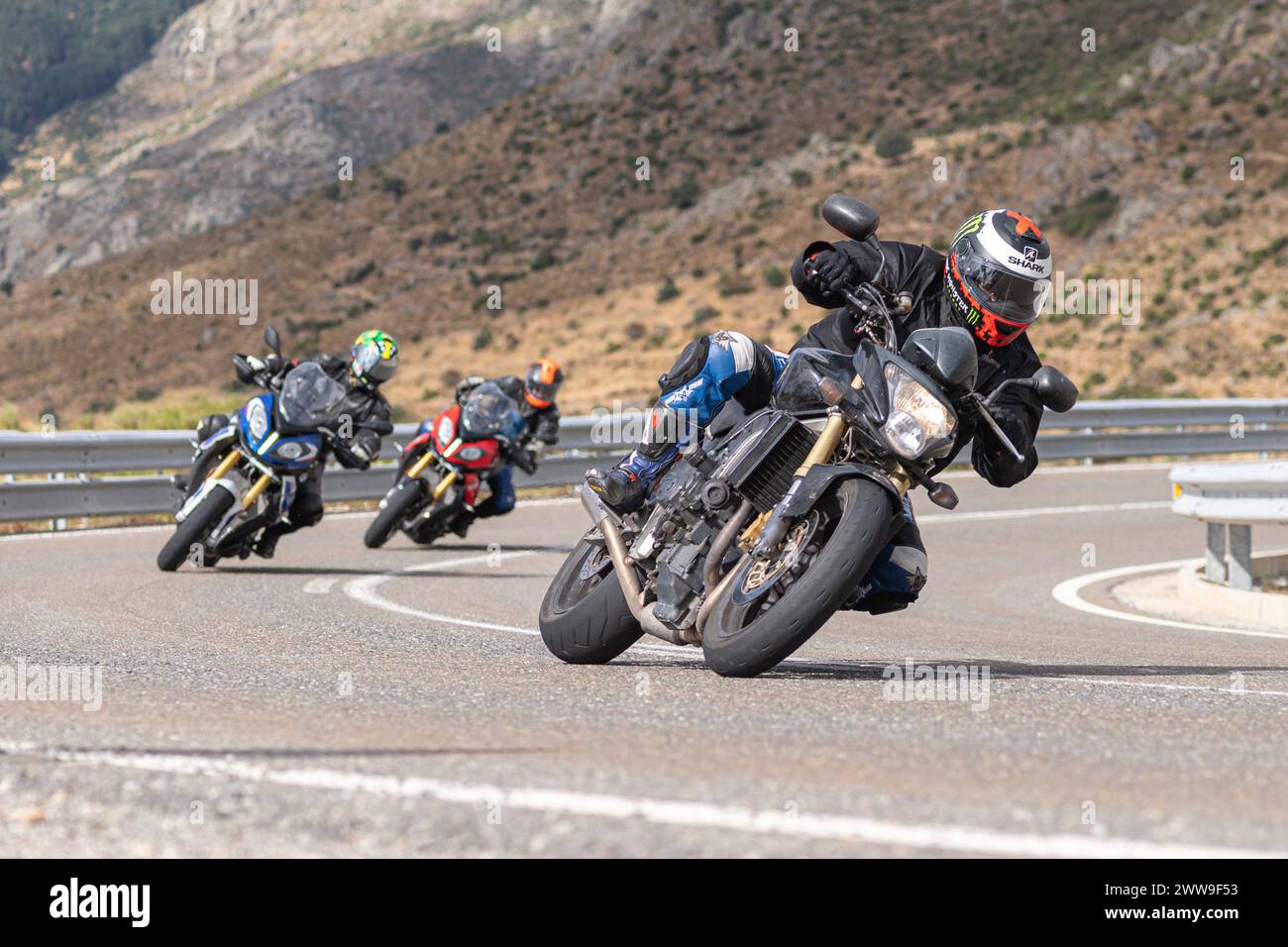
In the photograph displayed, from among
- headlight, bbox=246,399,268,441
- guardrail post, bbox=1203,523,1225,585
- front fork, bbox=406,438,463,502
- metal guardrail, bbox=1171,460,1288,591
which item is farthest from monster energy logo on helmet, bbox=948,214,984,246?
front fork, bbox=406,438,463,502

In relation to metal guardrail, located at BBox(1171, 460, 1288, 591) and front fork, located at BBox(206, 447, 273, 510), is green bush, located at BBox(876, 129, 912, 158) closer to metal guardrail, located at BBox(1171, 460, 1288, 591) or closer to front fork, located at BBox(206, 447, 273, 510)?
metal guardrail, located at BBox(1171, 460, 1288, 591)

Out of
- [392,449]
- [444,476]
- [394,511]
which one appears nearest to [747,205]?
[392,449]

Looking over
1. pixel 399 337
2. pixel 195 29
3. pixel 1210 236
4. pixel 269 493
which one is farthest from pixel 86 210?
pixel 269 493

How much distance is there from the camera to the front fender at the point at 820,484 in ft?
19.4

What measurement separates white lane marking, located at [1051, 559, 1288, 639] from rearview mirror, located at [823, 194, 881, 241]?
183 inches

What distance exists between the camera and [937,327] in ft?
21.3

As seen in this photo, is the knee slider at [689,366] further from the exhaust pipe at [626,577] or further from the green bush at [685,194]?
the green bush at [685,194]

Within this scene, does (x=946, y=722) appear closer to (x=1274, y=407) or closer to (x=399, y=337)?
(x=1274, y=407)

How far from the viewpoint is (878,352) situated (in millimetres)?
6199

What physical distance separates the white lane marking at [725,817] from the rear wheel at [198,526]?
7409mm

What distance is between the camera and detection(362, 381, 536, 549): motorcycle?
14.1m

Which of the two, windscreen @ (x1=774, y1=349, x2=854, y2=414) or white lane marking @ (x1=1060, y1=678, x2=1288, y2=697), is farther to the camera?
white lane marking @ (x1=1060, y1=678, x2=1288, y2=697)
